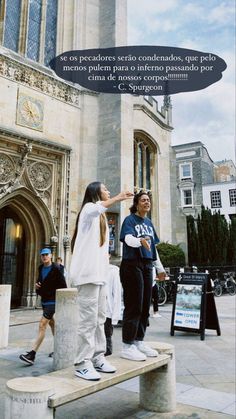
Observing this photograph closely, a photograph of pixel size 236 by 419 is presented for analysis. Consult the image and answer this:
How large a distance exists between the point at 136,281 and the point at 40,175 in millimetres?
9834

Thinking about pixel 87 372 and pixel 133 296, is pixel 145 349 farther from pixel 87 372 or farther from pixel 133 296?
pixel 87 372

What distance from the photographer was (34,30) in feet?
45.4

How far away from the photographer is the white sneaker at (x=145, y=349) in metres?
3.37

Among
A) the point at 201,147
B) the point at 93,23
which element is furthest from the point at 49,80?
the point at 201,147

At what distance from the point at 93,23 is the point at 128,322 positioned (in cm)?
1499

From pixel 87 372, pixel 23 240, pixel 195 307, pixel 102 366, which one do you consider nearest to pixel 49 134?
pixel 23 240

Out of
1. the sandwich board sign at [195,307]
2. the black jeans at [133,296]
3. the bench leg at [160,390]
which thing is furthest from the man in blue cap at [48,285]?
the sandwich board sign at [195,307]

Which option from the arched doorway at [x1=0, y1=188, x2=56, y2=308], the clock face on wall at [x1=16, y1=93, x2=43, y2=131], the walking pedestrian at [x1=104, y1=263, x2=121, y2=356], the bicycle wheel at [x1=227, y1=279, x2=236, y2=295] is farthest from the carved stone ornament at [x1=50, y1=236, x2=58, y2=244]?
the bicycle wheel at [x1=227, y1=279, x2=236, y2=295]

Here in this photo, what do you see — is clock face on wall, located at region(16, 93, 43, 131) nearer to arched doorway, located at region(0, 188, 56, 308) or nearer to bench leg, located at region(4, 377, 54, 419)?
arched doorway, located at region(0, 188, 56, 308)

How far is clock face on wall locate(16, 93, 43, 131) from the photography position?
38.3ft

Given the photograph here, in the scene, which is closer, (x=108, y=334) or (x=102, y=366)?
(x=102, y=366)

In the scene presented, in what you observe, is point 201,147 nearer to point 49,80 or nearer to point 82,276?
point 49,80

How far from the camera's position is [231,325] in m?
8.45

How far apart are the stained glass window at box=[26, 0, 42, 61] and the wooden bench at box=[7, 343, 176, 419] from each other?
13212mm
